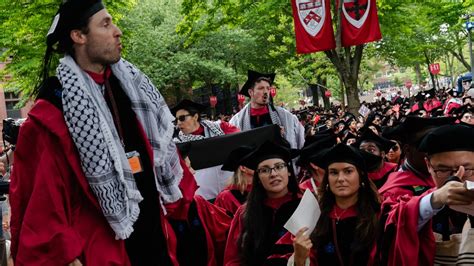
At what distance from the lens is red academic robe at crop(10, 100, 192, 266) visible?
2.75m

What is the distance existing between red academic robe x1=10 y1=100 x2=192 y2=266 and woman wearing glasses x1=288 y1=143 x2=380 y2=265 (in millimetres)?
1221

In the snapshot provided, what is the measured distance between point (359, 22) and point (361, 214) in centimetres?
1112

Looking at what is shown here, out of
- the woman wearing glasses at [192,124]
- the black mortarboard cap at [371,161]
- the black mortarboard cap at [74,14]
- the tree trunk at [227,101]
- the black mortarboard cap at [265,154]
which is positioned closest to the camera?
the black mortarboard cap at [74,14]

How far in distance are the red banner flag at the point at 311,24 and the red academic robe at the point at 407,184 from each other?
34.4 ft

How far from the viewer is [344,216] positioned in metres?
4.02

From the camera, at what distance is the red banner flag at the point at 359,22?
45.6 ft

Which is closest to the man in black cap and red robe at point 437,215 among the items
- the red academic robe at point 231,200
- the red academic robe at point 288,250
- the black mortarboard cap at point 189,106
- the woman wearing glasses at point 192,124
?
the red academic robe at point 288,250

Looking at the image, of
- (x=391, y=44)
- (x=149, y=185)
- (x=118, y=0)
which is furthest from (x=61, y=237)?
(x=391, y=44)

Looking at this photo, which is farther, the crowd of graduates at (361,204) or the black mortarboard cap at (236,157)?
the black mortarboard cap at (236,157)

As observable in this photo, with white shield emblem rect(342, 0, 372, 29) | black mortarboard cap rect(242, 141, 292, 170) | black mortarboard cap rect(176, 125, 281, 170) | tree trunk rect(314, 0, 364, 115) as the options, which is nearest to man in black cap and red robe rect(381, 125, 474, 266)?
black mortarboard cap rect(242, 141, 292, 170)

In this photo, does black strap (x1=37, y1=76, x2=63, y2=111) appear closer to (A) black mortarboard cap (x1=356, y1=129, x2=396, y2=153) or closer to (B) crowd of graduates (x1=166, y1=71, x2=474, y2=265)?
(B) crowd of graduates (x1=166, y1=71, x2=474, y2=265)

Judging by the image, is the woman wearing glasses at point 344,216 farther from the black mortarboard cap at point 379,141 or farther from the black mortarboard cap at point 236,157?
the black mortarboard cap at point 379,141

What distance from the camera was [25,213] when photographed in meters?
2.82

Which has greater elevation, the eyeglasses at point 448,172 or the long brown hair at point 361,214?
the eyeglasses at point 448,172
